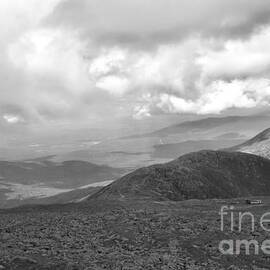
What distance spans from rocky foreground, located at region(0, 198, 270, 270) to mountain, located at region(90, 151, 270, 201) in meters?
37.0

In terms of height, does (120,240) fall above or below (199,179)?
below

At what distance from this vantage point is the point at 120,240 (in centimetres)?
3888

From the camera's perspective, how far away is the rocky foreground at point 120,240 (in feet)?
103

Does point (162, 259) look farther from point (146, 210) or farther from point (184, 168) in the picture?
point (184, 168)

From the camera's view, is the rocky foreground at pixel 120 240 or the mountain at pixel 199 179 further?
the mountain at pixel 199 179

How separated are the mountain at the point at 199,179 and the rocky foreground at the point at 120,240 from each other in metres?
37.0

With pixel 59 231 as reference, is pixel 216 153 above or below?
above

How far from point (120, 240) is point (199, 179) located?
8814 centimetres

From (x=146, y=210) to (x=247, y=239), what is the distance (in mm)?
21014

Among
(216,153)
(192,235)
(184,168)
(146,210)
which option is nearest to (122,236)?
(192,235)

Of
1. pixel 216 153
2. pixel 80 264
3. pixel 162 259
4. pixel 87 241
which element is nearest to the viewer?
pixel 80 264

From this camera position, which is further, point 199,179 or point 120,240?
point 199,179

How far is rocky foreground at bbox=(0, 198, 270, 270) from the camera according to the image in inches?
1238

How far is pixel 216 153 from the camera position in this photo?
158m
